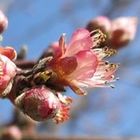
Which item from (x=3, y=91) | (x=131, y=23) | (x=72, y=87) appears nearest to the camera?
(x=3, y=91)

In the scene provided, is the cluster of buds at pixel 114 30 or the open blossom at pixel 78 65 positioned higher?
the cluster of buds at pixel 114 30

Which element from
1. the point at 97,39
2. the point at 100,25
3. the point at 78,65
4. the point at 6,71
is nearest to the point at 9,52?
the point at 6,71

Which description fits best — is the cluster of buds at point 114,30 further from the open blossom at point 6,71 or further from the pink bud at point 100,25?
the open blossom at point 6,71

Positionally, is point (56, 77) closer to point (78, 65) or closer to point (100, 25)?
point (78, 65)

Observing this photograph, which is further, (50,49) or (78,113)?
(78,113)

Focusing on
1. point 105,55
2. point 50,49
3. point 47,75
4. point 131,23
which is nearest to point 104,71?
point 105,55

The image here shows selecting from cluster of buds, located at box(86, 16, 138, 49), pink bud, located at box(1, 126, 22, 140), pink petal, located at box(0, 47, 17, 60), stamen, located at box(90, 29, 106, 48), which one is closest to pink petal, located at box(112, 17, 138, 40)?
cluster of buds, located at box(86, 16, 138, 49)

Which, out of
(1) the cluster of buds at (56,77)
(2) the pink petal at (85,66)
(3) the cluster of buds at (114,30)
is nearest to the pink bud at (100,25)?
(3) the cluster of buds at (114,30)

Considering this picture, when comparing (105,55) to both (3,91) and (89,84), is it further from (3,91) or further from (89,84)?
(3,91)
